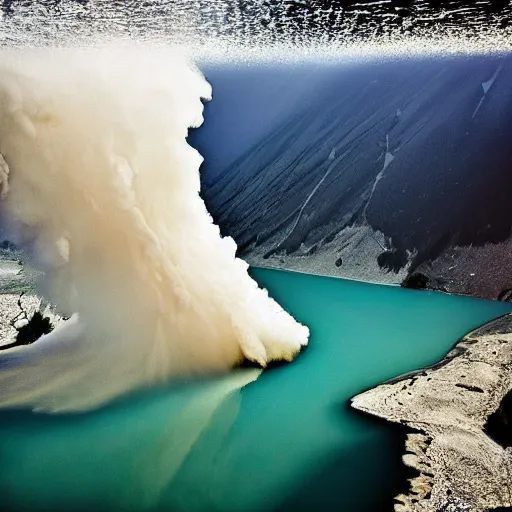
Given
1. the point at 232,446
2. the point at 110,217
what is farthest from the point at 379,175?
the point at 232,446

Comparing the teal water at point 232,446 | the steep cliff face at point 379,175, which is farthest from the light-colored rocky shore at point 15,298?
the steep cliff face at point 379,175

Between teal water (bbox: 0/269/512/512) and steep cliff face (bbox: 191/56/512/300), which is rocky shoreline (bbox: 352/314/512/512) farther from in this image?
steep cliff face (bbox: 191/56/512/300)

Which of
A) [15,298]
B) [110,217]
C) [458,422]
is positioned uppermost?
[110,217]

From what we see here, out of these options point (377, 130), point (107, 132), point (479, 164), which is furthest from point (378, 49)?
point (107, 132)

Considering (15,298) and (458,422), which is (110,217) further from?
(458,422)

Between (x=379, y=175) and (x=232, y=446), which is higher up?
(x=379, y=175)

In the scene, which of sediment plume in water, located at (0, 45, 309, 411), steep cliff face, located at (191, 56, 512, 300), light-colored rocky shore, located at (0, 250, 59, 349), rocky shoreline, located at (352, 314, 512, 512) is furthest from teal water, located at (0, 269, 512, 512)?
steep cliff face, located at (191, 56, 512, 300)

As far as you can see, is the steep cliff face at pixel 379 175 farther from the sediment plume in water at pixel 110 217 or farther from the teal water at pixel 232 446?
the teal water at pixel 232 446
